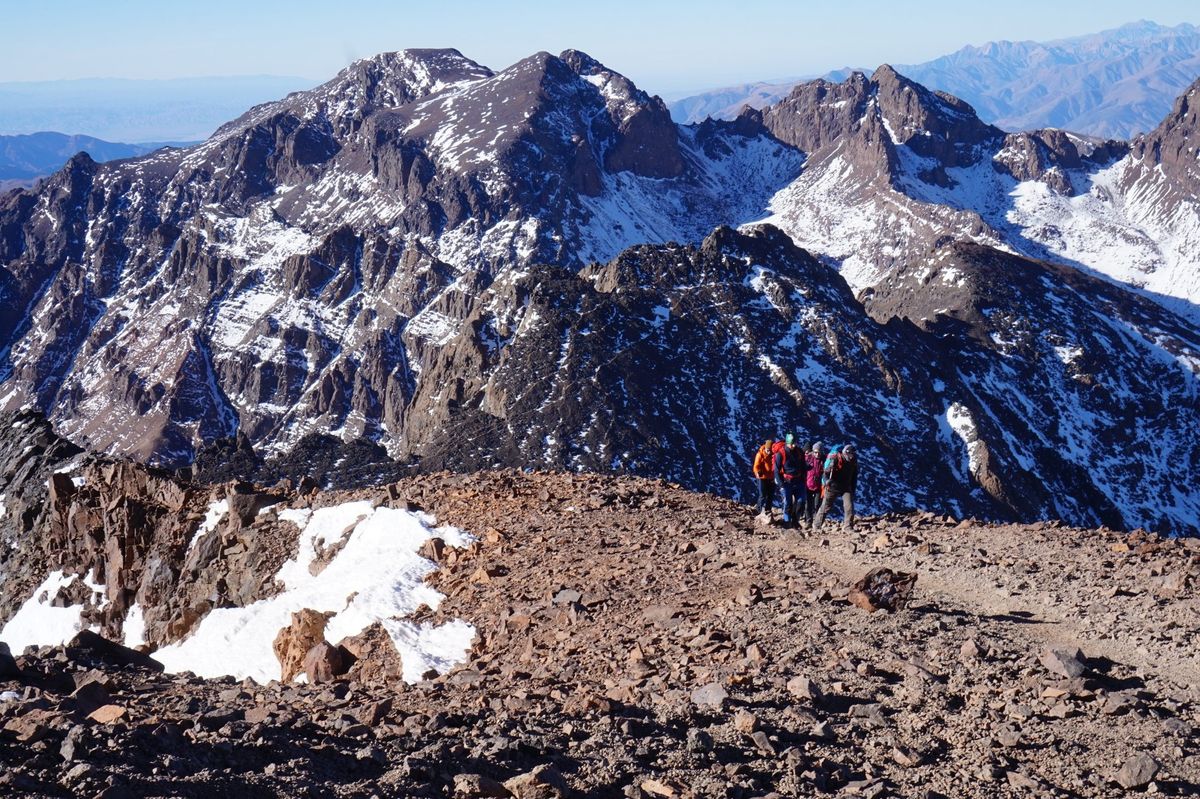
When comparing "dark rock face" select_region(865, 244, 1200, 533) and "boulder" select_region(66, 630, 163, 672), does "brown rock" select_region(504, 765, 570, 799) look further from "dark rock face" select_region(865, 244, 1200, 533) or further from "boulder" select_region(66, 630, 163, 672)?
"dark rock face" select_region(865, 244, 1200, 533)

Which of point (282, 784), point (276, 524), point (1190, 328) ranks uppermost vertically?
point (282, 784)

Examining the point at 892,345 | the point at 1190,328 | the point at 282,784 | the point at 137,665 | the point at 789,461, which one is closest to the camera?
the point at 282,784

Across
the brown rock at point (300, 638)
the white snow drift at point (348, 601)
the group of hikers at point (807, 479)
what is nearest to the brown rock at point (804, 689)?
the white snow drift at point (348, 601)

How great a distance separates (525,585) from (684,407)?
71.8 meters

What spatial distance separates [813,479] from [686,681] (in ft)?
34.1

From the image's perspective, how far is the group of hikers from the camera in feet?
78.2

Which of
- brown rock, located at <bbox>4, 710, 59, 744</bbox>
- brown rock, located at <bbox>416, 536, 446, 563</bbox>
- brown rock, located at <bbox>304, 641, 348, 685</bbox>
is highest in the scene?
brown rock, located at <bbox>4, 710, 59, 744</bbox>

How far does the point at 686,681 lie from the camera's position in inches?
579

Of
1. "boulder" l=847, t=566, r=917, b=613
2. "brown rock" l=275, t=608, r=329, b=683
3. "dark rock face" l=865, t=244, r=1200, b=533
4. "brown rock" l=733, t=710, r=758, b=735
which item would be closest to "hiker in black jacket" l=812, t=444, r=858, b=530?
"boulder" l=847, t=566, r=917, b=613

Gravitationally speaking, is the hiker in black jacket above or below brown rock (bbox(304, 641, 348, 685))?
above

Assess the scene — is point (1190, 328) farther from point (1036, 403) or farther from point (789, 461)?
point (789, 461)

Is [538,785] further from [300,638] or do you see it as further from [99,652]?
[300,638]

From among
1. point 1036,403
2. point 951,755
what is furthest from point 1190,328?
point 951,755

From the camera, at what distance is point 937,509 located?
8512cm
